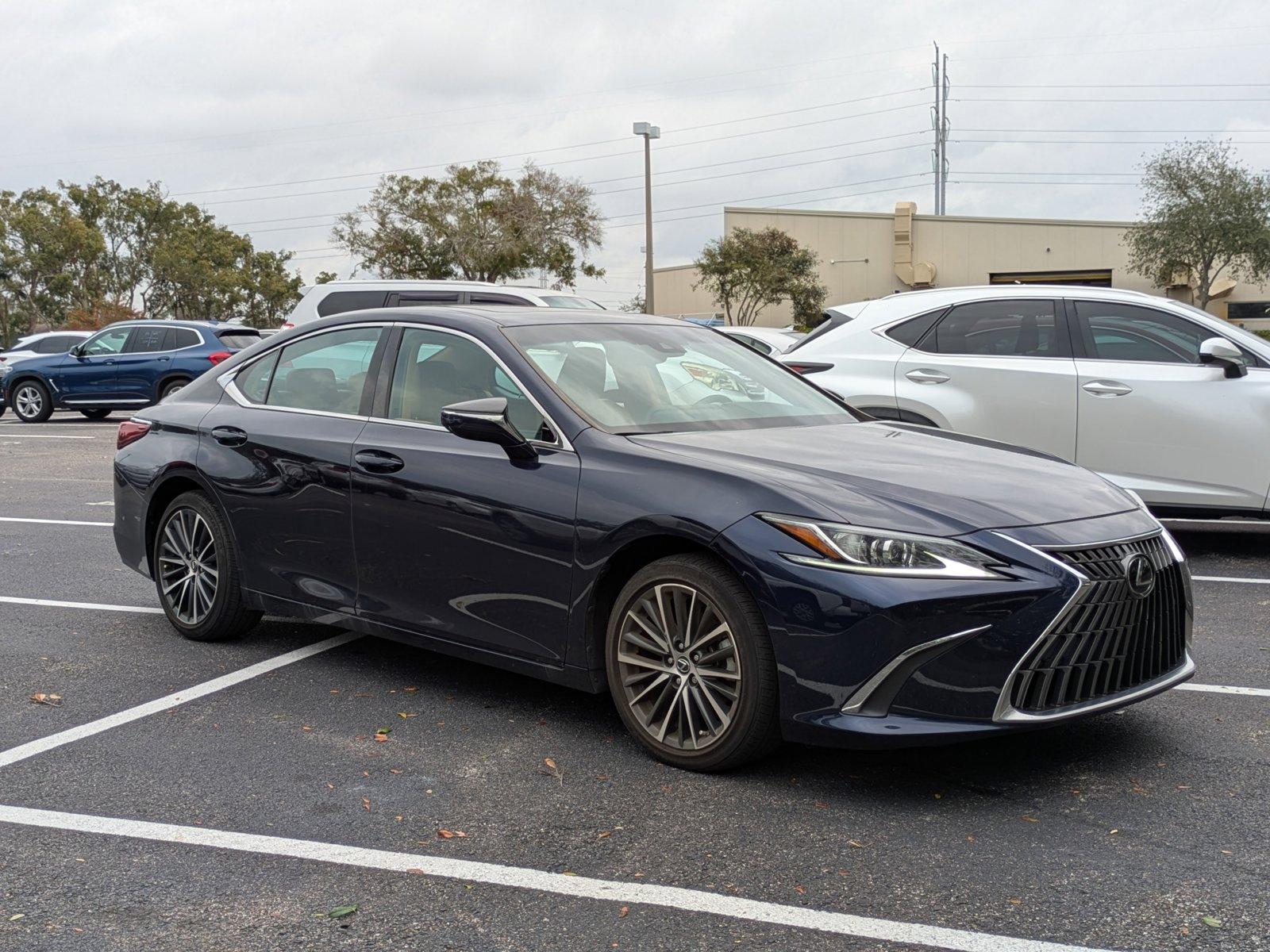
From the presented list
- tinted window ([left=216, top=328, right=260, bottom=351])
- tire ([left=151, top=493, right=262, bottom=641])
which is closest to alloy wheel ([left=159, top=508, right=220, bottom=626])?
tire ([left=151, top=493, right=262, bottom=641])

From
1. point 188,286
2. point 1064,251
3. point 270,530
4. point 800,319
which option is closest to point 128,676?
point 270,530

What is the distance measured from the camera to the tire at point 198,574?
239 inches

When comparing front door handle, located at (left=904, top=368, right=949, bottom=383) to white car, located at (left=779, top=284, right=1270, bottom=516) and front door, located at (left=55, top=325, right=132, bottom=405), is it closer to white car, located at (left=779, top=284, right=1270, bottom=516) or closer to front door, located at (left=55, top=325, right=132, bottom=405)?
white car, located at (left=779, top=284, right=1270, bottom=516)

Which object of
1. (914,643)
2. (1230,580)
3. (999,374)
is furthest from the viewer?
(999,374)

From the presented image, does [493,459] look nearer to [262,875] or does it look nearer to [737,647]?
[737,647]

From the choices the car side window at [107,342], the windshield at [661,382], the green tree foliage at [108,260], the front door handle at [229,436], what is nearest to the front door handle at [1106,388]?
the windshield at [661,382]

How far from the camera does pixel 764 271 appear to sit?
52500 millimetres

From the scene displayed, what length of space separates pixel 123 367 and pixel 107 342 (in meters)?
0.57

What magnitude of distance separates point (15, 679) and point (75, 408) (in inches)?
758

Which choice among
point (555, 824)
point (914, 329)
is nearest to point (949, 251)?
point (914, 329)

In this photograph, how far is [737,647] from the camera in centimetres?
420

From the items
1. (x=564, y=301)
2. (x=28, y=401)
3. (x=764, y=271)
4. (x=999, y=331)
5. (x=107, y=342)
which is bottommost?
(x=28, y=401)

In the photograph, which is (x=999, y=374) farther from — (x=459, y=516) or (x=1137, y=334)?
(x=459, y=516)

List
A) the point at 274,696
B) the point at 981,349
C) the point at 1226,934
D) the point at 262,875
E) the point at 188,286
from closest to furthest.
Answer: the point at 1226,934 < the point at 262,875 < the point at 274,696 < the point at 981,349 < the point at 188,286
